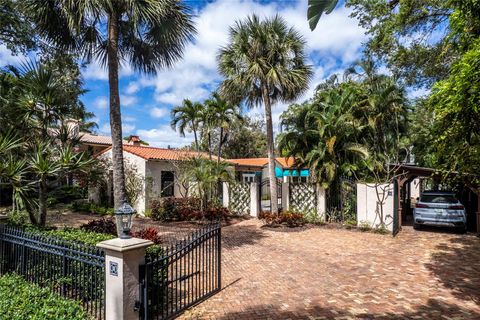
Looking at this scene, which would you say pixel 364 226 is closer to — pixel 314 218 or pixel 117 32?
pixel 314 218

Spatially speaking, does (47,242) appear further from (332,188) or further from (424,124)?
(424,124)

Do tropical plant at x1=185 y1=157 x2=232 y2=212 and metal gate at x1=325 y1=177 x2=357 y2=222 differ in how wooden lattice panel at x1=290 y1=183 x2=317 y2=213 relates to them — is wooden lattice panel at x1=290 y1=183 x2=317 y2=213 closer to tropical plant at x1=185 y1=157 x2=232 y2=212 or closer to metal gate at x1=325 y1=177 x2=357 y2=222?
metal gate at x1=325 y1=177 x2=357 y2=222

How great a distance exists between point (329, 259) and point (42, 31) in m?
10.5

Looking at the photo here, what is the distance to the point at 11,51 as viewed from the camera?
964 centimetres

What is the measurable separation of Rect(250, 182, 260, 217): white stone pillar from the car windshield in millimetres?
7323

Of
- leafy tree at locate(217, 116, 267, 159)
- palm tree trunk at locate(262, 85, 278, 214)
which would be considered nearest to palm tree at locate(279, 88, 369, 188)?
palm tree trunk at locate(262, 85, 278, 214)

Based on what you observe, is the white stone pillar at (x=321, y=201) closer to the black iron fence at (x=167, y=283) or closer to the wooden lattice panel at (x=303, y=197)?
the wooden lattice panel at (x=303, y=197)

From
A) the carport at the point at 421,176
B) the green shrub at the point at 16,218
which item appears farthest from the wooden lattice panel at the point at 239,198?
the green shrub at the point at 16,218

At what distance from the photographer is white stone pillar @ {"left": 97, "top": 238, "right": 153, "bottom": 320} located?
13.3 feet

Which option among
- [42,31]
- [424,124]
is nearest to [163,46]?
[42,31]

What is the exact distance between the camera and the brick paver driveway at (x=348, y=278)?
501 cm

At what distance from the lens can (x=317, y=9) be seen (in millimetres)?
2186

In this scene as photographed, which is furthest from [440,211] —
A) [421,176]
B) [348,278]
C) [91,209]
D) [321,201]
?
[91,209]

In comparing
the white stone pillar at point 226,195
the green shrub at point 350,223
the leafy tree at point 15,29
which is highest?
the leafy tree at point 15,29
